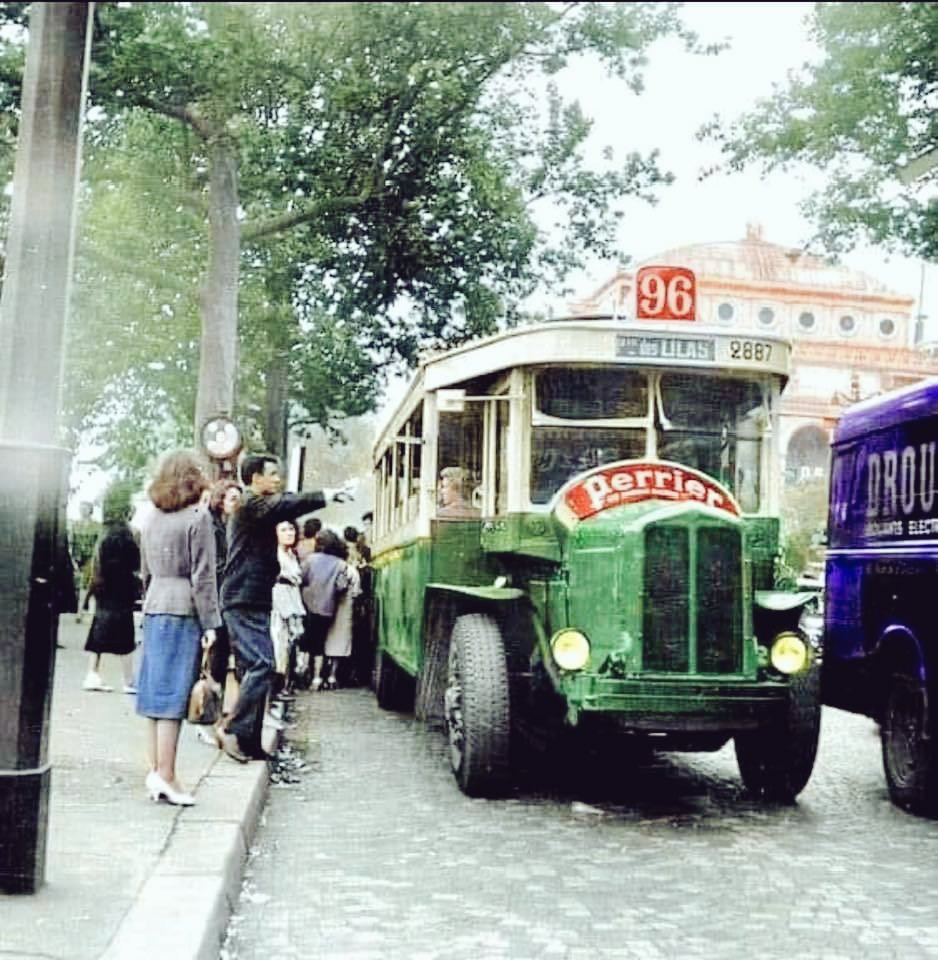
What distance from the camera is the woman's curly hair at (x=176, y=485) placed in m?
6.87

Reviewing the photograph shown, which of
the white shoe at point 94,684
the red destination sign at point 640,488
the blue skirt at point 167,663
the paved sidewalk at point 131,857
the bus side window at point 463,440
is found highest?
the bus side window at point 463,440

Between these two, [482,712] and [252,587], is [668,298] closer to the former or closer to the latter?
[482,712]

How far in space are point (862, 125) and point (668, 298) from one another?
11.4 ft

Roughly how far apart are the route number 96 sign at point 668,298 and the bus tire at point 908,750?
249 centimetres

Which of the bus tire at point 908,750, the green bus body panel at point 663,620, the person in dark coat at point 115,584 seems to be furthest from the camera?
the person in dark coat at point 115,584

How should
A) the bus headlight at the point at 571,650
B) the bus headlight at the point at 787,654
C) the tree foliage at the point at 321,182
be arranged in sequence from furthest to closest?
the bus headlight at the point at 787,654 → the bus headlight at the point at 571,650 → the tree foliage at the point at 321,182

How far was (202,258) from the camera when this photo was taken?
9.07 metres

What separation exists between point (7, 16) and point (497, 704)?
5.28 meters

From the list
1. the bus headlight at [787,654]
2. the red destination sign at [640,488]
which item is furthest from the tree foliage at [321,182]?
the bus headlight at [787,654]

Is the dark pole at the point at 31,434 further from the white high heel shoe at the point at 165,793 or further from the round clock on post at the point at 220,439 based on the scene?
the round clock on post at the point at 220,439

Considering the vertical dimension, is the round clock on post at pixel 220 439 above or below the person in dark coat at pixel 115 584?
above

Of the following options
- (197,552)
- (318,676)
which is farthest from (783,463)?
(318,676)

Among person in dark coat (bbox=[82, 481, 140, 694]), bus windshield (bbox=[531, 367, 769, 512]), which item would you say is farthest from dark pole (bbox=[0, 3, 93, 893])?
person in dark coat (bbox=[82, 481, 140, 694])

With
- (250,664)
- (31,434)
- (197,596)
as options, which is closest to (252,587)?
(250,664)
